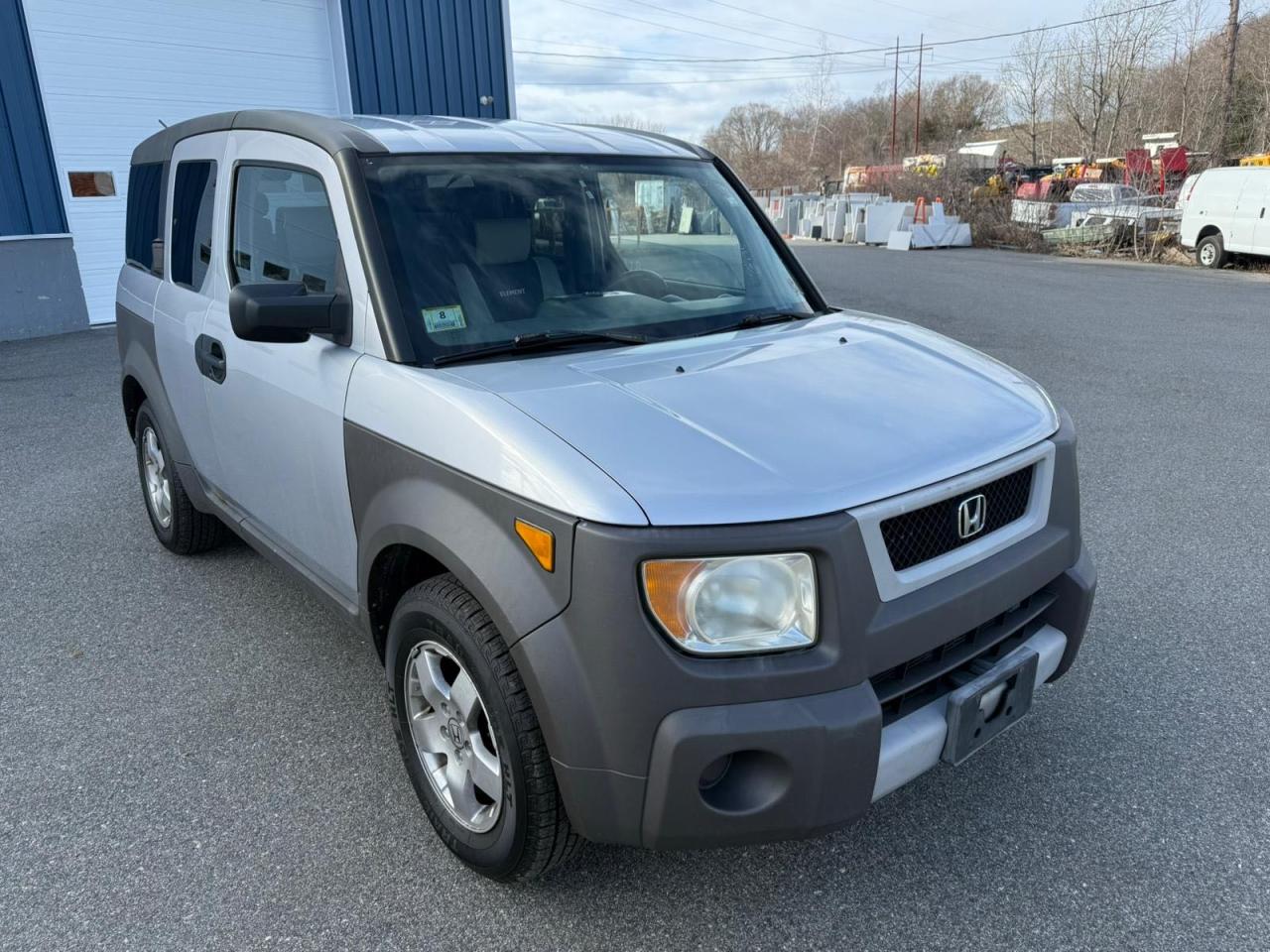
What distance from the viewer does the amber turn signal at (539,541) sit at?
189 cm

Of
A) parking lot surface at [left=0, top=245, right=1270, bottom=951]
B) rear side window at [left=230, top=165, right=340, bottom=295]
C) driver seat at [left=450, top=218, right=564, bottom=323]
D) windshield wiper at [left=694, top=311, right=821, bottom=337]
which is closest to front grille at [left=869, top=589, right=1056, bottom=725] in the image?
parking lot surface at [left=0, top=245, right=1270, bottom=951]

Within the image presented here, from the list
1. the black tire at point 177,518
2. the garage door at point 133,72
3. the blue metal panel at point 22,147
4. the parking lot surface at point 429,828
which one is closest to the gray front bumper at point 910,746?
the parking lot surface at point 429,828

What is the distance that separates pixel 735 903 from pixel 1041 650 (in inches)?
40.2

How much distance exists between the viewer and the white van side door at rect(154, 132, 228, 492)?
Answer: 11.3ft

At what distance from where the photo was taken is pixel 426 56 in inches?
523

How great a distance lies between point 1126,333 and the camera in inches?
411

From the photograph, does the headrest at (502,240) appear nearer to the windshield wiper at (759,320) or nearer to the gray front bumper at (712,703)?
the windshield wiper at (759,320)

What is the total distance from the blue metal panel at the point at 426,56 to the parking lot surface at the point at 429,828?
999cm

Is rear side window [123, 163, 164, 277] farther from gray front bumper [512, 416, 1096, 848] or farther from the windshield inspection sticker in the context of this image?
gray front bumper [512, 416, 1096, 848]

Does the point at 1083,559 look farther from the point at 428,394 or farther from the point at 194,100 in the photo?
the point at 194,100

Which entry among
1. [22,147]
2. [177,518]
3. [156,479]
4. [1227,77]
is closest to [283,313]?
[177,518]

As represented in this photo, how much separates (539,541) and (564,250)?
4.23 feet

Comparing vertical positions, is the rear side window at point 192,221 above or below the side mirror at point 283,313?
above

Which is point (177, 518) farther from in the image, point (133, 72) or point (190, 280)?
point (133, 72)
